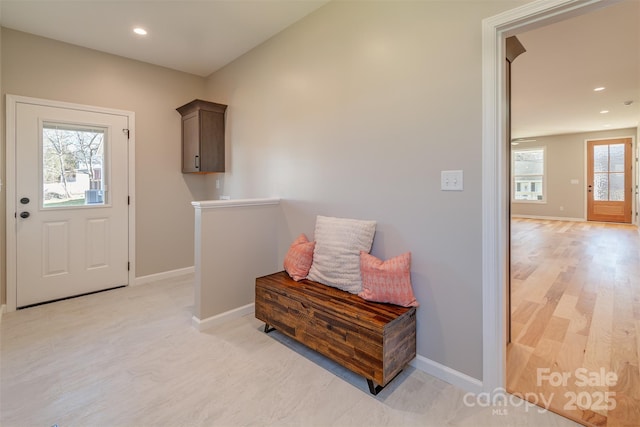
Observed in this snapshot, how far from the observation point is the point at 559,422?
5.00 ft

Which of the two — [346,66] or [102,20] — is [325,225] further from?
[102,20]

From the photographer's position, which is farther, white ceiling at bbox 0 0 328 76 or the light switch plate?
white ceiling at bbox 0 0 328 76

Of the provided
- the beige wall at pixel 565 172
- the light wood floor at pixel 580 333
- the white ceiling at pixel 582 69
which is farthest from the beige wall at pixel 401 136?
the beige wall at pixel 565 172

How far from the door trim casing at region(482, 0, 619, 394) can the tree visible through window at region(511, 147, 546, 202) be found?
9047mm

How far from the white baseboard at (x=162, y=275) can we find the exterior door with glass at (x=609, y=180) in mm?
10504

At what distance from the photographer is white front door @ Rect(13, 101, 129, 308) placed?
297 cm

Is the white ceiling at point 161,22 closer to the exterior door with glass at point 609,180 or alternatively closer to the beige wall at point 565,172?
the beige wall at point 565,172

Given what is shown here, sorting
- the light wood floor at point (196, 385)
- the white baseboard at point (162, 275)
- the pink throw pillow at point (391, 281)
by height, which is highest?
the pink throw pillow at point (391, 281)

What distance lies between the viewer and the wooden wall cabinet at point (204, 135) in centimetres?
364

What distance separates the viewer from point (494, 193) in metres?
1.66

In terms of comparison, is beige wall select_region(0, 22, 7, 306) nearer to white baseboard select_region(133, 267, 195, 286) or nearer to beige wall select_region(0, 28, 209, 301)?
beige wall select_region(0, 28, 209, 301)

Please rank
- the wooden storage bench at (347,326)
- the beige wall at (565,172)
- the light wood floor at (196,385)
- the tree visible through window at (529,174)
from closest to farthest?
the light wood floor at (196,385)
the wooden storage bench at (347,326)
the beige wall at (565,172)
the tree visible through window at (529,174)

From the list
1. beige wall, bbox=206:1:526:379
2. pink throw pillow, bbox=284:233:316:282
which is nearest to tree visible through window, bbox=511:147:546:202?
beige wall, bbox=206:1:526:379

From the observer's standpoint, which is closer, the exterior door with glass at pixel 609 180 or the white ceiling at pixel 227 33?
the white ceiling at pixel 227 33
